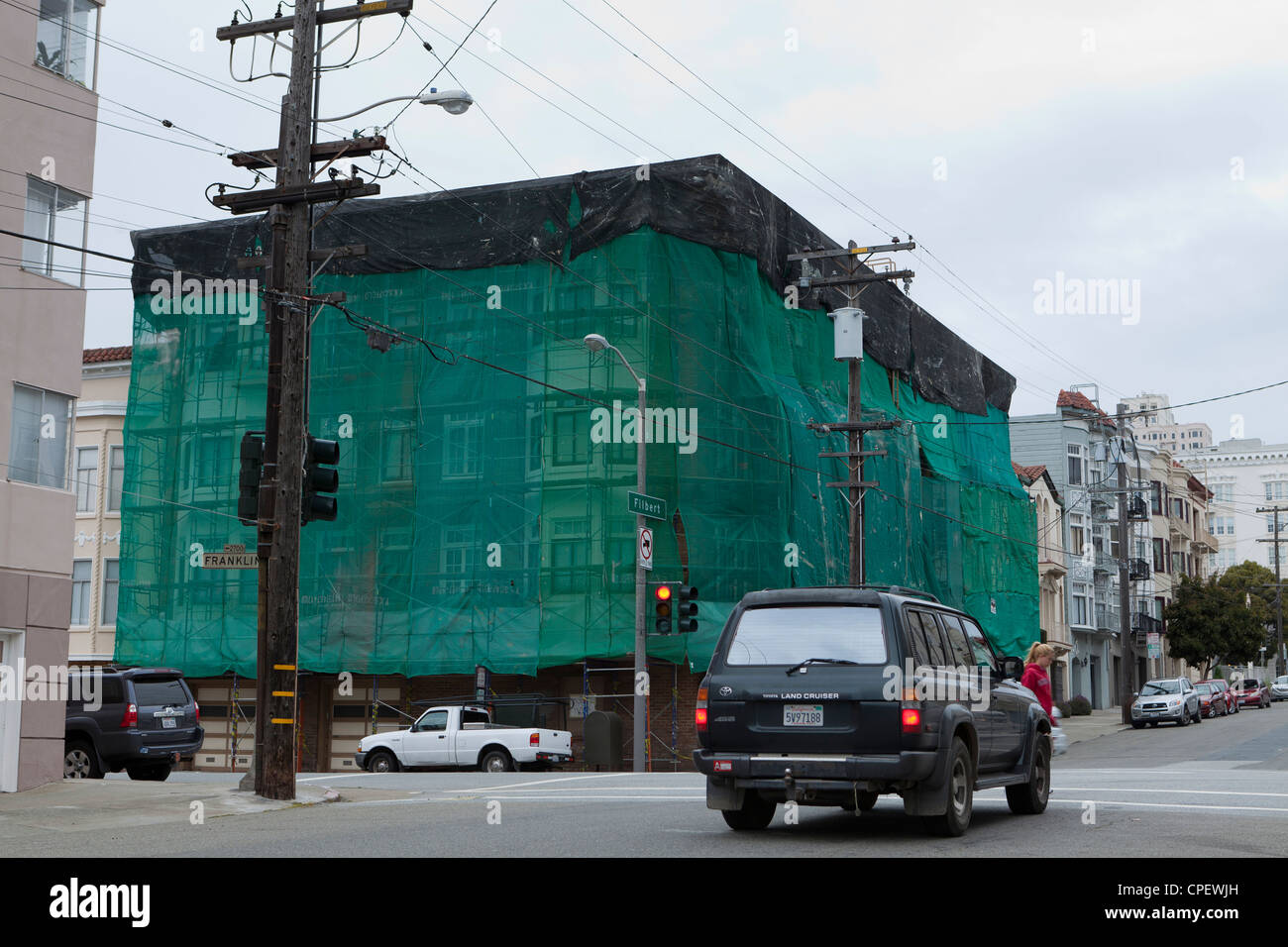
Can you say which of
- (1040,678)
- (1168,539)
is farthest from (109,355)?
(1168,539)

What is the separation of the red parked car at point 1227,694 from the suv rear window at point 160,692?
43.7m

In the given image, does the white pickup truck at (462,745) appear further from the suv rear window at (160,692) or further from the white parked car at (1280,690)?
the white parked car at (1280,690)

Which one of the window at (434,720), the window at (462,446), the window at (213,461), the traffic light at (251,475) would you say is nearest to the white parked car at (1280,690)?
the window at (462,446)

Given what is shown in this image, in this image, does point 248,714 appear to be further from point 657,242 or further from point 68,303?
point 68,303

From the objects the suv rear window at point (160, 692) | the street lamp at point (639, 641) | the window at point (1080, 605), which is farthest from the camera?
the window at point (1080, 605)

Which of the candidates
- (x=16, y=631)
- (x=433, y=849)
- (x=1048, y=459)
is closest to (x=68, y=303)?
(x=16, y=631)

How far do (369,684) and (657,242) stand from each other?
42.7 ft

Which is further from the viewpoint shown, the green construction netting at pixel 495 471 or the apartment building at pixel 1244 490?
the apartment building at pixel 1244 490

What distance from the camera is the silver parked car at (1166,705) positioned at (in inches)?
1914

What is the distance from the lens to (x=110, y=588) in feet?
135

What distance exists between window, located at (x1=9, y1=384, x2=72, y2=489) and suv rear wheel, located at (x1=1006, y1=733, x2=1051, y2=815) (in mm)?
13716

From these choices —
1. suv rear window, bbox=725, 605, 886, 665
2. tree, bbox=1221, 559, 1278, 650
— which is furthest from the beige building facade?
suv rear window, bbox=725, 605, 886, 665

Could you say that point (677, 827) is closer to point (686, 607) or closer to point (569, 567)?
point (686, 607)

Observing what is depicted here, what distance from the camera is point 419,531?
3481 cm
